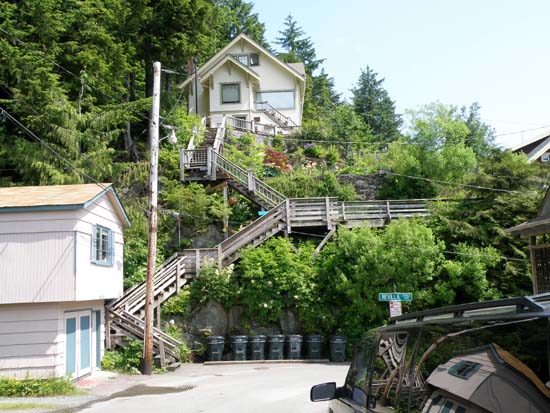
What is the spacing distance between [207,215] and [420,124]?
15.5m

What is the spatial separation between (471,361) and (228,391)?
12999mm

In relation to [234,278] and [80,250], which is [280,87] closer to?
[234,278]

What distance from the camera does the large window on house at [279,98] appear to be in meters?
48.1

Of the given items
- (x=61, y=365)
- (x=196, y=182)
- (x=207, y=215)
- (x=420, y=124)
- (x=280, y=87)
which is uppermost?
(x=280, y=87)

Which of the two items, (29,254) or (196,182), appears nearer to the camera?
(29,254)

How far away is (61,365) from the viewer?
1608 centimetres

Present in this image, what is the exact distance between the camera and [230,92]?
4581 centimetres

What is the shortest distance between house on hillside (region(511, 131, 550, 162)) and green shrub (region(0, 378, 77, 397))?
29.8 metres

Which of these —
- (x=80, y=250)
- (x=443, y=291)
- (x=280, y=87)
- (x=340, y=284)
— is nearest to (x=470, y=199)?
(x=443, y=291)

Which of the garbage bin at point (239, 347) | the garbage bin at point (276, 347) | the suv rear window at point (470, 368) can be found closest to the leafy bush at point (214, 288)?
the garbage bin at point (239, 347)

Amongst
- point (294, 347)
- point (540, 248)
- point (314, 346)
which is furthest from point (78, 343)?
point (540, 248)

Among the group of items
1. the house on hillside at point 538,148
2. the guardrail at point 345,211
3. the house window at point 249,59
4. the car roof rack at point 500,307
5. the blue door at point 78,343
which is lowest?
the blue door at point 78,343

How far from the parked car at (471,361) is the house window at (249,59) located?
1804 inches

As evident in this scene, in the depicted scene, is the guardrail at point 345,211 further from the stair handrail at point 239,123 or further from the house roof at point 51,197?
the stair handrail at point 239,123
